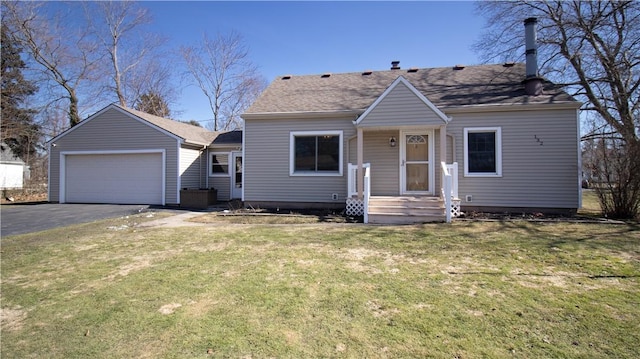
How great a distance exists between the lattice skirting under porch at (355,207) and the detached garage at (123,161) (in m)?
8.28

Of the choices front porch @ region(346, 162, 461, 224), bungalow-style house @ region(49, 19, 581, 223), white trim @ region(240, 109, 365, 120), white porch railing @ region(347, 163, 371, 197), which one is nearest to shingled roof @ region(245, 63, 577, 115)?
bungalow-style house @ region(49, 19, 581, 223)

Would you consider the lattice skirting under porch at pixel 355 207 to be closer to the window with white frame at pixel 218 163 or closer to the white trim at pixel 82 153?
the window with white frame at pixel 218 163

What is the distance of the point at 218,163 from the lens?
656 inches

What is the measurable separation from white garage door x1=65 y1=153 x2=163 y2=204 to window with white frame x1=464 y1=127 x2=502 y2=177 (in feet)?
42.4

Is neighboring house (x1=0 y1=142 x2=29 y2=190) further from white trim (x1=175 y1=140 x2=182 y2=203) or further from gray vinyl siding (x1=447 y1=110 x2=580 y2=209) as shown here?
gray vinyl siding (x1=447 y1=110 x2=580 y2=209)

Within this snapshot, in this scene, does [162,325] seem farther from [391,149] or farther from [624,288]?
[391,149]

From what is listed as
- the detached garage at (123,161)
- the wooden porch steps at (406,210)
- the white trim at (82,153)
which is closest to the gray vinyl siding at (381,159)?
the wooden porch steps at (406,210)

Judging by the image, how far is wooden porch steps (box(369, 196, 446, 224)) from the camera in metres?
9.04

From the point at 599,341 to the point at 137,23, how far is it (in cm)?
3521

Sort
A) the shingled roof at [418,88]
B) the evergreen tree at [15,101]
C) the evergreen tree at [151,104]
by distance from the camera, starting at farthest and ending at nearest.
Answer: the evergreen tree at [151,104], the evergreen tree at [15,101], the shingled roof at [418,88]

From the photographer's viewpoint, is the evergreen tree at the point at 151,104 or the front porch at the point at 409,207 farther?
the evergreen tree at the point at 151,104

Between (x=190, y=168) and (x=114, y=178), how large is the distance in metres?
3.65

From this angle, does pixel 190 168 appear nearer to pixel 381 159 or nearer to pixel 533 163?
pixel 381 159

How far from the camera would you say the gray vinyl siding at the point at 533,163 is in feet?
33.6
